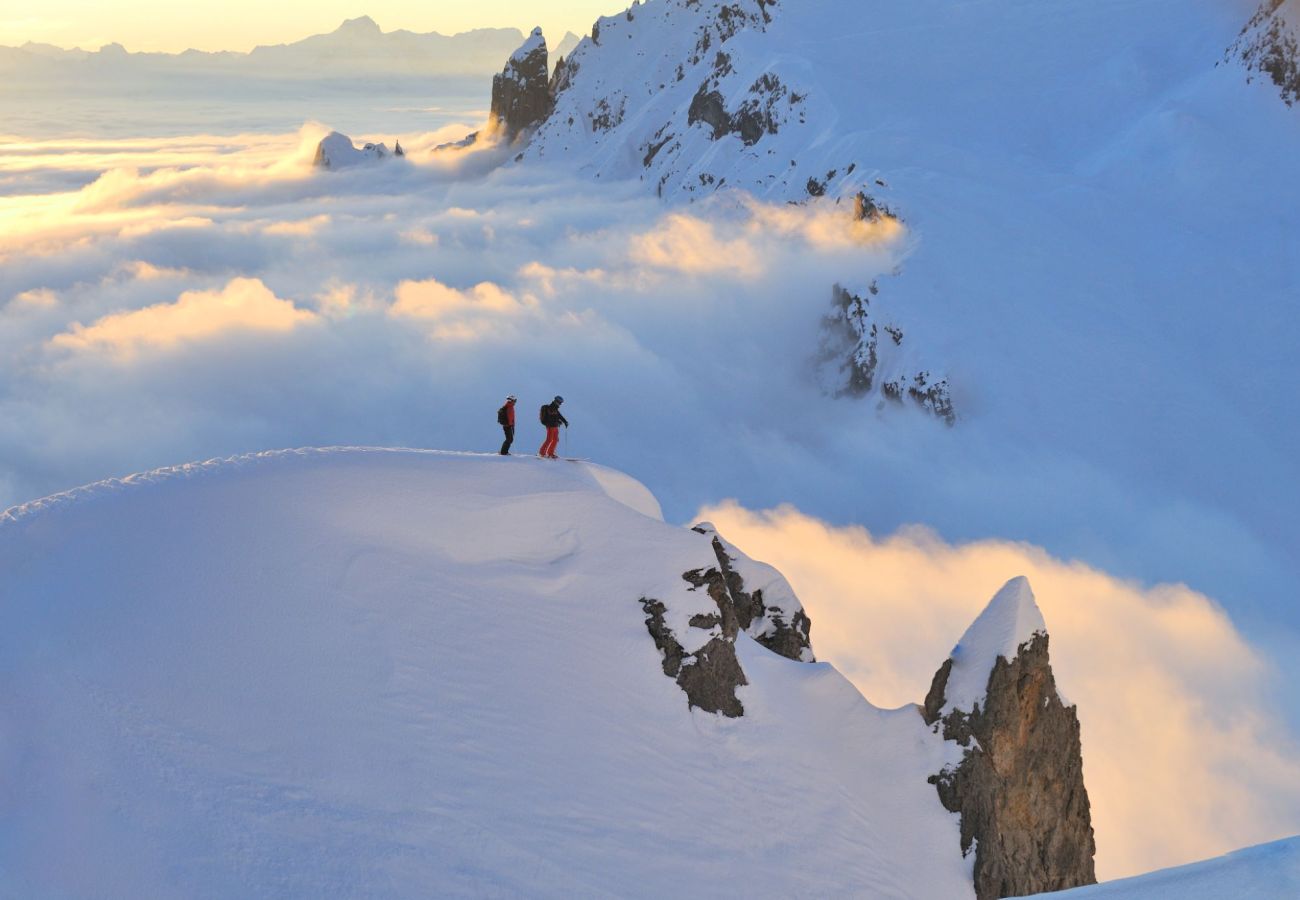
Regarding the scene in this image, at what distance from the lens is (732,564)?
32812mm

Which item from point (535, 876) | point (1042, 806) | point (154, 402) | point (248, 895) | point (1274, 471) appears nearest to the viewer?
point (248, 895)

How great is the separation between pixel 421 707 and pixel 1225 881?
1431 centimetres

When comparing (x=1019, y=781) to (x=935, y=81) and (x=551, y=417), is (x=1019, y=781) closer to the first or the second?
(x=551, y=417)

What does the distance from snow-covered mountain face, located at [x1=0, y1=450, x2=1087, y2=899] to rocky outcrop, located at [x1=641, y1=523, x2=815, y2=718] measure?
3.1 inches

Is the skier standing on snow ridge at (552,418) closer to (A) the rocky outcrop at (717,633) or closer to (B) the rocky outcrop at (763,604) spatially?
(A) the rocky outcrop at (717,633)

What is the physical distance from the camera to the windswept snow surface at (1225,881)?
976 centimetres

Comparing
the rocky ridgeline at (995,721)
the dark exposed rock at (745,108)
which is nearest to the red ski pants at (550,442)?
the rocky ridgeline at (995,721)


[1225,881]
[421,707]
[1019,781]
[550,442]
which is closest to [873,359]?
[550,442]

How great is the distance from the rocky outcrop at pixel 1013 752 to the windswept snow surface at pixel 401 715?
0.91m

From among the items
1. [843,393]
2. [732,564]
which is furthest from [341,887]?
[843,393]

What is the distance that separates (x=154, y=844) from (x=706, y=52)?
194670 mm

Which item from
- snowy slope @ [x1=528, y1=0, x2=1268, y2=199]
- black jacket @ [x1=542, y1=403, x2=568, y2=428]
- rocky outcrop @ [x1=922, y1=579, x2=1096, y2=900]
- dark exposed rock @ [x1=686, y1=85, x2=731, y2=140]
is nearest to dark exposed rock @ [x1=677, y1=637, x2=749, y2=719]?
rocky outcrop @ [x1=922, y1=579, x2=1096, y2=900]

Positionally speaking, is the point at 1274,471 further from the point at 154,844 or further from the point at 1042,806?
the point at 154,844

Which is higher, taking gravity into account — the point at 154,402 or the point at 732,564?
the point at 154,402
